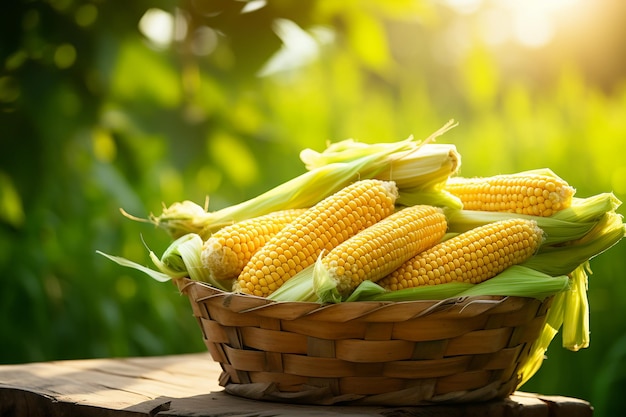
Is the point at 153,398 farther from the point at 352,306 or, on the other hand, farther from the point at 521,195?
the point at 521,195

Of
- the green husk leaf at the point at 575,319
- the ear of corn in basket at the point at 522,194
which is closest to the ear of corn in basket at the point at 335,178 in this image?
the ear of corn in basket at the point at 522,194

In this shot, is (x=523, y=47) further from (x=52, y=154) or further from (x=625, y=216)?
(x=52, y=154)

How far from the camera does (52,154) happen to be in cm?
202

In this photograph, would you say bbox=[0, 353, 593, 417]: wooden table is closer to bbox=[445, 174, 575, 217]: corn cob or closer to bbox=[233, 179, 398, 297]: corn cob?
bbox=[233, 179, 398, 297]: corn cob

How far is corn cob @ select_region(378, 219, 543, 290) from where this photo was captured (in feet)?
4.16

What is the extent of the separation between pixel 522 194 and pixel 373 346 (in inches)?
17.4

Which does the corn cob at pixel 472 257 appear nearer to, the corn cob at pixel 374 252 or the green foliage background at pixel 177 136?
the corn cob at pixel 374 252

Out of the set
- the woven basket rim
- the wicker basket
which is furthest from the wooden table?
the woven basket rim

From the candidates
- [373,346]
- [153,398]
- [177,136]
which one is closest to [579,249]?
[373,346]

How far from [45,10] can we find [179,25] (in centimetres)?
31

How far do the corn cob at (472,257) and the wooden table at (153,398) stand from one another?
0.68 ft

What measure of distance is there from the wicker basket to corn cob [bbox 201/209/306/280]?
5cm

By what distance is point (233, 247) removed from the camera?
51.9 inches

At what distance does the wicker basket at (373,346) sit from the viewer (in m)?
1.17
